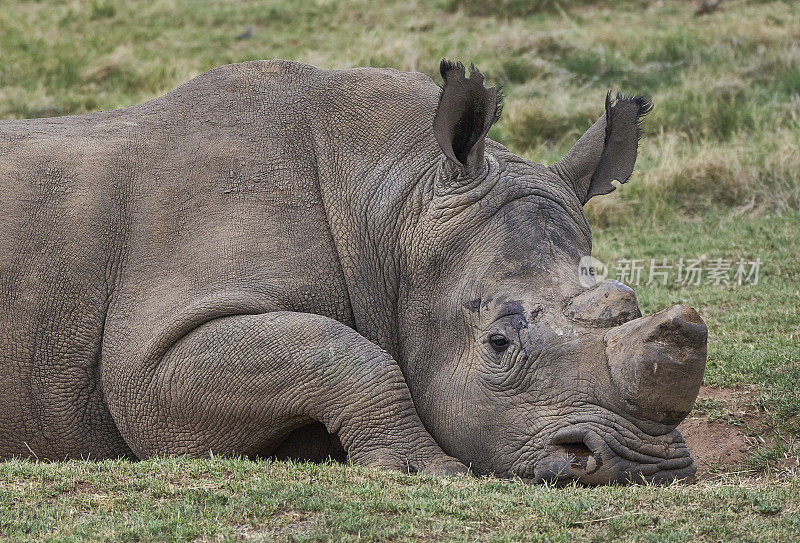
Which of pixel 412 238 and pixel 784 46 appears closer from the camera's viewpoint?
pixel 412 238

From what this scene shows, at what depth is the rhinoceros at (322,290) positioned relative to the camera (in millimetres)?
5430

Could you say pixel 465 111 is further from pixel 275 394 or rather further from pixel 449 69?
pixel 275 394

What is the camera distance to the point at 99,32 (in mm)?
16562

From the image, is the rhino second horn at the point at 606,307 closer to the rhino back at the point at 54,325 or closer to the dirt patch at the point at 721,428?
the dirt patch at the point at 721,428

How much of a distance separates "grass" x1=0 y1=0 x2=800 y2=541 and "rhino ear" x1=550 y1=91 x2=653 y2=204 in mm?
1627

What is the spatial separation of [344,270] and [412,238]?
1.27 ft

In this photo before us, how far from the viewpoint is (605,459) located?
16.9 ft

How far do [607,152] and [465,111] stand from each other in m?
0.93

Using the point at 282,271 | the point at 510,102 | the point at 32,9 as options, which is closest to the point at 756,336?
the point at 282,271

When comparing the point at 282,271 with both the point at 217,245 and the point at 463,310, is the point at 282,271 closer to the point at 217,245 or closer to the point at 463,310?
the point at 217,245

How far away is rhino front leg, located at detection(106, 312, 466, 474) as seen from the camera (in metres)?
5.54

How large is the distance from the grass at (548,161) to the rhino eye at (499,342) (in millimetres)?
707

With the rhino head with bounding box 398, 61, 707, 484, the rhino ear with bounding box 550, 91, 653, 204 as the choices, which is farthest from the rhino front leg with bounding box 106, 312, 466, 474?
the rhino ear with bounding box 550, 91, 653, 204

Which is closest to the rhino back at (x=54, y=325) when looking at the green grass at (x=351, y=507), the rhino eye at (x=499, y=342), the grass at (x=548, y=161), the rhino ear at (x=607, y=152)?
the grass at (x=548, y=161)
